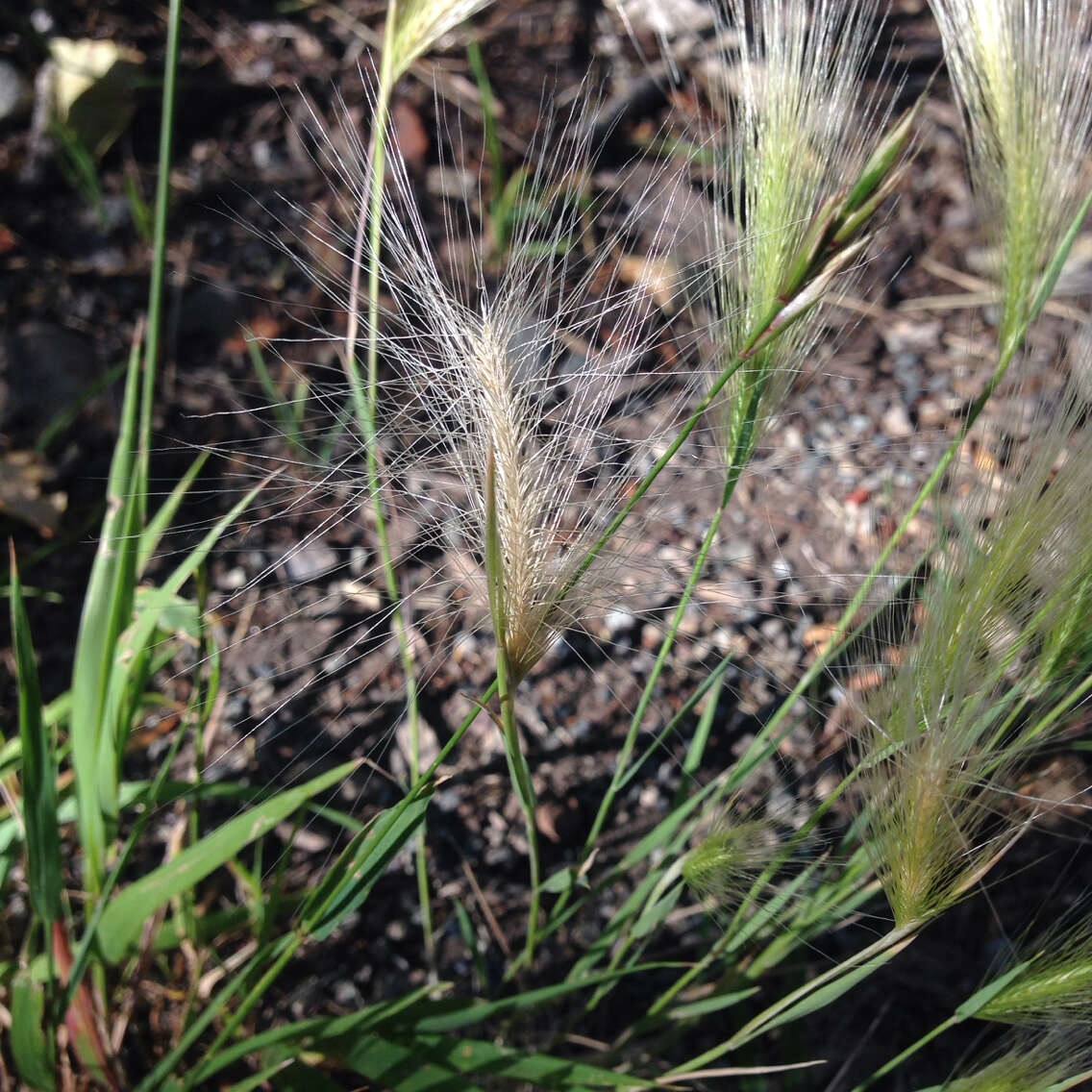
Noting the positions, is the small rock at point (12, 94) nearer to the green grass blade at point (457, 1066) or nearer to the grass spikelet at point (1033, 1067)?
the green grass blade at point (457, 1066)

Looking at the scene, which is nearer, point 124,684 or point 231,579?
point 124,684

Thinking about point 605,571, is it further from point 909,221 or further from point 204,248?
point 909,221

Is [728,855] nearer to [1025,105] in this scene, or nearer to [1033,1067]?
[1033,1067]

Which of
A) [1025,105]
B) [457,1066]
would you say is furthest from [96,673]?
A: [1025,105]

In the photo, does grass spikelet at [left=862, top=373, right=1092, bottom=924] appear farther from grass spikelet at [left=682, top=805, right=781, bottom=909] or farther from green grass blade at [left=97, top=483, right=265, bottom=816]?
green grass blade at [left=97, top=483, right=265, bottom=816]

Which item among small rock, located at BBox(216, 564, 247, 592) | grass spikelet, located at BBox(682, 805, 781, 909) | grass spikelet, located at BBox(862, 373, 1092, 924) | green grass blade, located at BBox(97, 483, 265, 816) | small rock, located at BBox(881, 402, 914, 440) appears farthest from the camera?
small rock, located at BBox(881, 402, 914, 440)

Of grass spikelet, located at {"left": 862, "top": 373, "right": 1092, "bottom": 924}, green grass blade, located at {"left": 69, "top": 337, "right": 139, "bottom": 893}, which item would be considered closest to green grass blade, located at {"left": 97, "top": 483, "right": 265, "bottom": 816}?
green grass blade, located at {"left": 69, "top": 337, "right": 139, "bottom": 893}

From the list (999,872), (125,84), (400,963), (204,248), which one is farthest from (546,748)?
(125,84)
